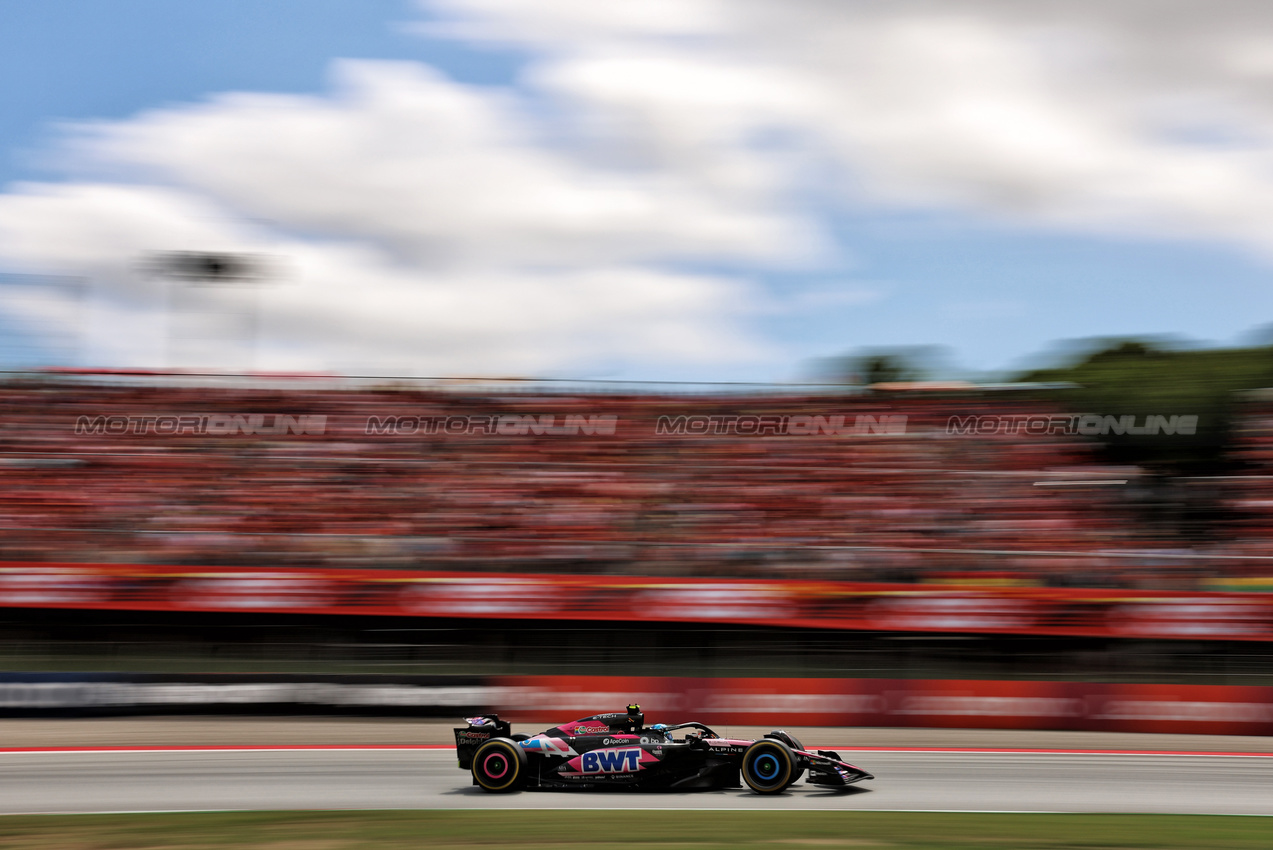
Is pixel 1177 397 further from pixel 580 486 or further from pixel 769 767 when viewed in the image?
pixel 769 767

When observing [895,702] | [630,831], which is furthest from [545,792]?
[895,702]

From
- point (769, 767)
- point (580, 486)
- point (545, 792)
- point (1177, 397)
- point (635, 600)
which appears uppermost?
point (1177, 397)

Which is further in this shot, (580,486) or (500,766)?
(580,486)

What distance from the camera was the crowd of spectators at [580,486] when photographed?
16.5 m

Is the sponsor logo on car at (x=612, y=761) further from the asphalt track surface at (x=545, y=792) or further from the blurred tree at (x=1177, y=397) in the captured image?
the blurred tree at (x=1177, y=397)

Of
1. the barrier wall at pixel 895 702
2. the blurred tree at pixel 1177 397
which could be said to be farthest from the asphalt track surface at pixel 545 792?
the blurred tree at pixel 1177 397

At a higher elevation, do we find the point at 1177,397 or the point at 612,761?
the point at 1177,397

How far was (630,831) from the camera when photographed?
28.0 ft

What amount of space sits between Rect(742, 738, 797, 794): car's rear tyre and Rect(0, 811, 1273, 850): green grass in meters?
0.61

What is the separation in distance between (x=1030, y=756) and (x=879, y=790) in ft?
9.91

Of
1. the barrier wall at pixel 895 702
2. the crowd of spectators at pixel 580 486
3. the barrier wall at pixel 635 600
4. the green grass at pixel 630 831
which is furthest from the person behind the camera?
the crowd of spectators at pixel 580 486

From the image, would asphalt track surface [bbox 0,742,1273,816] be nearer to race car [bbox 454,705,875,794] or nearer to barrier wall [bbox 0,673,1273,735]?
race car [bbox 454,705,875,794]

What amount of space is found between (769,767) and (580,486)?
932 centimetres

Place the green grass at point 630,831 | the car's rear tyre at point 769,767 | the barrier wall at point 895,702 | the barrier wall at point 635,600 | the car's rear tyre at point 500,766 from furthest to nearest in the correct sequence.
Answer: the barrier wall at point 635,600, the barrier wall at point 895,702, the car's rear tyre at point 500,766, the car's rear tyre at point 769,767, the green grass at point 630,831
